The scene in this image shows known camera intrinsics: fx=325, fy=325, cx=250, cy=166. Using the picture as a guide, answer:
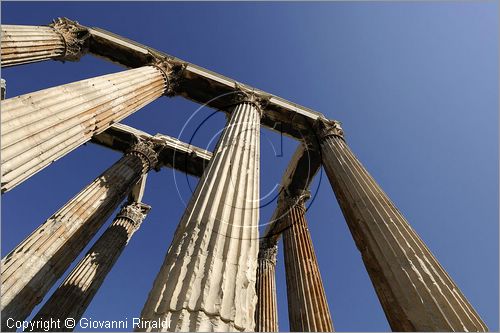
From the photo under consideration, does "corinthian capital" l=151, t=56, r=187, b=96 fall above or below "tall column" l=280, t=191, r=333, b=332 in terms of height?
above

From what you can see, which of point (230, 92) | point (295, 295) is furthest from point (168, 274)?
point (230, 92)

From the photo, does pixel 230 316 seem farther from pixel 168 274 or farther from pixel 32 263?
pixel 32 263

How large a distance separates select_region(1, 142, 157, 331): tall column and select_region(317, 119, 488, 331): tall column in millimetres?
10412

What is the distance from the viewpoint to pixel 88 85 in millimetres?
10930

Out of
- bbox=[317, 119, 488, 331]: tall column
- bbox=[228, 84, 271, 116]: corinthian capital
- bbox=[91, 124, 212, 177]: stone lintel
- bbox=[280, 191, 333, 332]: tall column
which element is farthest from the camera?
bbox=[91, 124, 212, 177]: stone lintel

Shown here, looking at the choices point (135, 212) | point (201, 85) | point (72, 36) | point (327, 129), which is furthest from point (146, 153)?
point (327, 129)

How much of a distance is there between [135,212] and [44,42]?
35.4ft

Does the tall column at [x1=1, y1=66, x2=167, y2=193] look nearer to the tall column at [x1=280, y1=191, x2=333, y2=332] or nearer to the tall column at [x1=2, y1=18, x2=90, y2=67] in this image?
the tall column at [x1=2, y1=18, x2=90, y2=67]

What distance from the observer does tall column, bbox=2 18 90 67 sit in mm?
10891

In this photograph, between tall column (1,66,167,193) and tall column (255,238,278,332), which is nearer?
tall column (1,66,167,193)

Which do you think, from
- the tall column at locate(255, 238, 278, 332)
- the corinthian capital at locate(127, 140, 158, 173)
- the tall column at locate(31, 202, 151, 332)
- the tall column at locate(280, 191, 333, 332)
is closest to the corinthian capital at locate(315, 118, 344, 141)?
the tall column at locate(280, 191, 333, 332)

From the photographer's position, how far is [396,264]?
29.1 ft

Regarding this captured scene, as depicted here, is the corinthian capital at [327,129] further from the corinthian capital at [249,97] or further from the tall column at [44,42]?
the tall column at [44,42]

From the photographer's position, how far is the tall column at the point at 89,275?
526 inches
